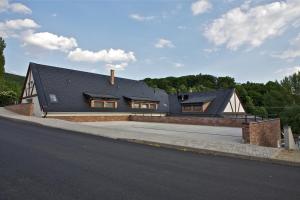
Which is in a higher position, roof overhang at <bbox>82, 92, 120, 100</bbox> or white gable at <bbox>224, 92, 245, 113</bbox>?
roof overhang at <bbox>82, 92, 120, 100</bbox>

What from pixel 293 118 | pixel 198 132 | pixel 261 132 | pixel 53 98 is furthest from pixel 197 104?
pixel 261 132

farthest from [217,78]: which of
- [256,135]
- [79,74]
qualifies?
[256,135]

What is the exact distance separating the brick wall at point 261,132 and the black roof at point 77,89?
720 inches

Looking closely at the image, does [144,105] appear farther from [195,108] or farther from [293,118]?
[293,118]

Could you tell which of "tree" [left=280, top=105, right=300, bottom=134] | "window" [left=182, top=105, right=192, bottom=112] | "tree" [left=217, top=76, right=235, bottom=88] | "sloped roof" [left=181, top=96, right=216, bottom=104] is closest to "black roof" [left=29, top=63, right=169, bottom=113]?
"window" [left=182, top=105, right=192, bottom=112]

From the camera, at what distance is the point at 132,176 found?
546cm

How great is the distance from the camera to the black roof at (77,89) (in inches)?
991

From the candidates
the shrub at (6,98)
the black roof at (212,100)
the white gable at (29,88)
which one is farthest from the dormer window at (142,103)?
the shrub at (6,98)

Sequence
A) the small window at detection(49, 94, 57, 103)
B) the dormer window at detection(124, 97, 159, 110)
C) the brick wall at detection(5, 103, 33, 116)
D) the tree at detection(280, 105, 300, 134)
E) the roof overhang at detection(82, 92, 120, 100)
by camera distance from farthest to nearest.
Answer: the dormer window at detection(124, 97, 159, 110) → the tree at detection(280, 105, 300, 134) → the roof overhang at detection(82, 92, 120, 100) → the small window at detection(49, 94, 57, 103) → the brick wall at detection(5, 103, 33, 116)

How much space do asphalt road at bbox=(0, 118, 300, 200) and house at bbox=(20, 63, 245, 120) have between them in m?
17.8

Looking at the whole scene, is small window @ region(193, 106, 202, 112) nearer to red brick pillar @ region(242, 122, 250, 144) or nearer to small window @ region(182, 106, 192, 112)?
small window @ region(182, 106, 192, 112)

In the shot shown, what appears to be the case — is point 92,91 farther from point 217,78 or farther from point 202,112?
point 217,78

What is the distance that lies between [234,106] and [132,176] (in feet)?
105

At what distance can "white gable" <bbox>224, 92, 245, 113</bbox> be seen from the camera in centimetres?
3350
